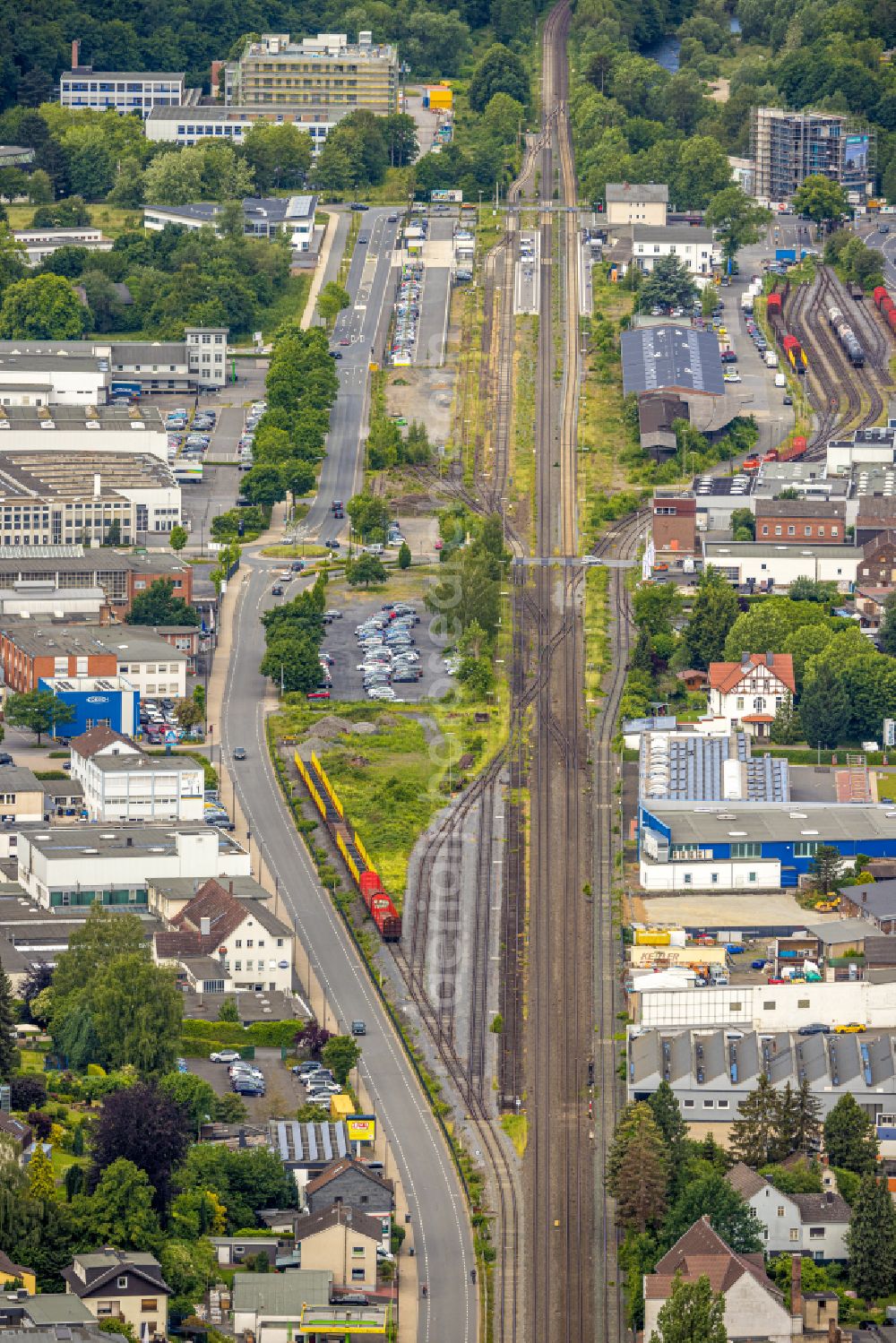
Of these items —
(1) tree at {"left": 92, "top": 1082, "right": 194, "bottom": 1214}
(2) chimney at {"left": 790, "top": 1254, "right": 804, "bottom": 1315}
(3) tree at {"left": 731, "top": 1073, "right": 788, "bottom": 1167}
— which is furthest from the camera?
(3) tree at {"left": 731, "top": 1073, "right": 788, "bottom": 1167}

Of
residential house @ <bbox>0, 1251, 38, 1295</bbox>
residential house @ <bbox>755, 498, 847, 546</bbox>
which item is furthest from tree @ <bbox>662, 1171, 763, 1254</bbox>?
residential house @ <bbox>755, 498, 847, 546</bbox>

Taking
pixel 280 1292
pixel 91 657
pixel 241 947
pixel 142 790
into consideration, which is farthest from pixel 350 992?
pixel 91 657

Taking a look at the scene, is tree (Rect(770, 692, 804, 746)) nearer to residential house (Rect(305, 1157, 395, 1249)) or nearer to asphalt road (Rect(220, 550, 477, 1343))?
asphalt road (Rect(220, 550, 477, 1343))

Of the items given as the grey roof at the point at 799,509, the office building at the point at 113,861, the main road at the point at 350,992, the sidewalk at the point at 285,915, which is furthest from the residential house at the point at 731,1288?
the grey roof at the point at 799,509

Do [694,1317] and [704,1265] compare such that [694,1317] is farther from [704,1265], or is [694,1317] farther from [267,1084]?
[267,1084]

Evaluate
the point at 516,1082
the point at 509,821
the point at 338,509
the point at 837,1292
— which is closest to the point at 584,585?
the point at 338,509

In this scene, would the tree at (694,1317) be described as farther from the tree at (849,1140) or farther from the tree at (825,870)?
the tree at (825,870)
